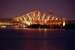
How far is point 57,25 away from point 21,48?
25483 millimetres

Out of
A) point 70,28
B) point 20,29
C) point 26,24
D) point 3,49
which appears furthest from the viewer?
point 20,29

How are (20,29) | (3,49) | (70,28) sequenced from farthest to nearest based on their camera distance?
(20,29)
(70,28)
(3,49)

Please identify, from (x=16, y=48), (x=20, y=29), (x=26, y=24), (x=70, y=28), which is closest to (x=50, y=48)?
(x=16, y=48)

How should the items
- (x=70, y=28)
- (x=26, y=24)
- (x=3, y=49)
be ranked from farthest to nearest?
1. (x=26, y=24)
2. (x=70, y=28)
3. (x=3, y=49)

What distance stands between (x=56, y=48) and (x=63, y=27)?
80.5ft

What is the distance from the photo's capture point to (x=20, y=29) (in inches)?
2085

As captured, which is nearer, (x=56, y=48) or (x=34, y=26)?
(x=56, y=48)

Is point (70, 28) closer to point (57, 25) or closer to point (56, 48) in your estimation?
point (57, 25)

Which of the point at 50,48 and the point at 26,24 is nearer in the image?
the point at 50,48

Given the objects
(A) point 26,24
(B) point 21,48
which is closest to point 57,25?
(A) point 26,24

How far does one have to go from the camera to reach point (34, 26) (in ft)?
150

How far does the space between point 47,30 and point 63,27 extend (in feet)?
18.1

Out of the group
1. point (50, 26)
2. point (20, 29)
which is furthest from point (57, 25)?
point (20, 29)

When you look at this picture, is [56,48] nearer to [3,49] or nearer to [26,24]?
[3,49]
